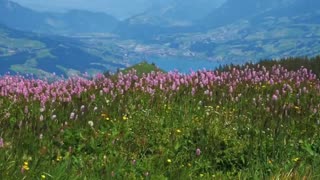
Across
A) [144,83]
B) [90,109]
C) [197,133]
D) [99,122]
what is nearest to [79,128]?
[99,122]

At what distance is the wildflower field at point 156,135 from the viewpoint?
7.28 meters

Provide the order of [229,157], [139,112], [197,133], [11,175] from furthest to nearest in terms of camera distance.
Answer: [139,112], [197,133], [229,157], [11,175]

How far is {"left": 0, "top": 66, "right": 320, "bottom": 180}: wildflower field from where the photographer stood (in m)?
7.28

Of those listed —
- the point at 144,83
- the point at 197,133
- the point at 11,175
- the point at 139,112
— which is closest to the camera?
the point at 11,175

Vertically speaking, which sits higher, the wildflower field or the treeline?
the treeline

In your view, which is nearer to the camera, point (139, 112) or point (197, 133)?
point (197, 133)

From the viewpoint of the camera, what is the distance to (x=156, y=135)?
9414 millimetres

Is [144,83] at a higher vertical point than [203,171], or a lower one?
higher

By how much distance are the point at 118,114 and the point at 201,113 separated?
1.90m

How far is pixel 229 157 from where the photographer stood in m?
8.83

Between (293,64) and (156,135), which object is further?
(293,64)

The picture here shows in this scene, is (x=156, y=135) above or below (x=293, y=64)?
below

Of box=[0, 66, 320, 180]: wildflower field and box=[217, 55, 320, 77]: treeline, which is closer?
box=[0, 66, 320, 180]: wildflower field

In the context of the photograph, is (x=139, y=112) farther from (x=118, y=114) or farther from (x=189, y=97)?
(x=189, y=97)
